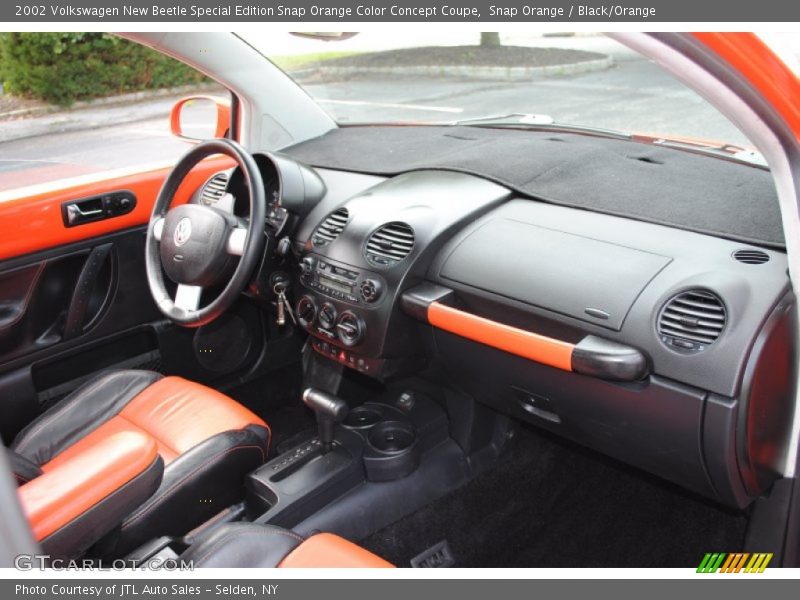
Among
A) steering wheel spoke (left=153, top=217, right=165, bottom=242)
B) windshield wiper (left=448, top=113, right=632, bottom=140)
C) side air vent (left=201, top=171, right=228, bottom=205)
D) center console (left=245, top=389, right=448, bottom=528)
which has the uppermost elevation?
windshield wiper (left=448, top=113, right=632, bottom=140)

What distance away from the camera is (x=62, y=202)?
253 cm

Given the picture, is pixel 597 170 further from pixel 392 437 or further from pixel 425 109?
pixel 425 109

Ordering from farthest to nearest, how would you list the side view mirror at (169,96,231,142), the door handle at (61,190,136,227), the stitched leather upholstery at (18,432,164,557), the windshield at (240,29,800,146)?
the windshield at (240,29,800,146) → the side view mirror at (169,96,231,142) → the door handle at (61,190,136,227) → the stitched leather upholstery at (18,432,164,557)

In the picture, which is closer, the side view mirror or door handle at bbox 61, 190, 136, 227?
door handle at bbox 61, 190, 136, 227

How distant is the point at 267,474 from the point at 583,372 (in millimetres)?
1022

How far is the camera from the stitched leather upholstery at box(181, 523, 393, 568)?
1535mm

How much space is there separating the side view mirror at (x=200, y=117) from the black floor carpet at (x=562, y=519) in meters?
1.64

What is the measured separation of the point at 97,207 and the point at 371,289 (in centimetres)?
117

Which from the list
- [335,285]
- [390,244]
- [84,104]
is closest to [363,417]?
[335,285]

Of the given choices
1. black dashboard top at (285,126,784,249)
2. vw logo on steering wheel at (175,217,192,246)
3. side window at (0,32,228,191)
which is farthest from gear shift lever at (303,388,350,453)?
side window at (0,32,228,191)

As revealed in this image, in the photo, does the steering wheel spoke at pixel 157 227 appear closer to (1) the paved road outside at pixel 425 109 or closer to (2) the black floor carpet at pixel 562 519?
(1) the paved road outside at pixel 425 109

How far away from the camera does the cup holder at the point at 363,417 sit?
244cm

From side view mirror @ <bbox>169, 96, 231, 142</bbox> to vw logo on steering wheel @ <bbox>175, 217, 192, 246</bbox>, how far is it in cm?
95

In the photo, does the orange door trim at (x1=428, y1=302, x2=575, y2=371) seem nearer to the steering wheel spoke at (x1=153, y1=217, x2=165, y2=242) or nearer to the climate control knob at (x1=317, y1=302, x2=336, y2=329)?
the climate control knob at (x1=317, y1=302, x2=336, y2=329)
